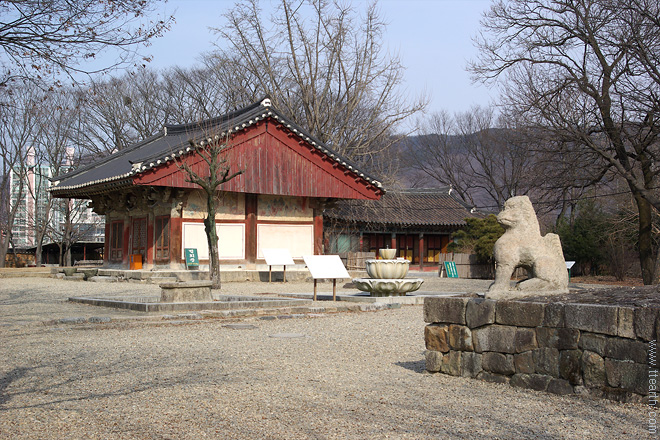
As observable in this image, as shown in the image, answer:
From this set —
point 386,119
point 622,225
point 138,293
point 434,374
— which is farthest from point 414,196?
point 434,374

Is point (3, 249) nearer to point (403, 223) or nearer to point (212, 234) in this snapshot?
point (403, 223)

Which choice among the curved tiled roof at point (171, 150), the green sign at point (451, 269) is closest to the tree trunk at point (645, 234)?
the green sign at point (451, 269)

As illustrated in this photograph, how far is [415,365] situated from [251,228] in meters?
19.8

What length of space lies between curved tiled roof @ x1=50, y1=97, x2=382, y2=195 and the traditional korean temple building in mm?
53

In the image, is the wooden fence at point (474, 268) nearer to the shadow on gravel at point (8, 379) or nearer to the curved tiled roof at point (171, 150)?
the curved tiled roof at point (171, 150)

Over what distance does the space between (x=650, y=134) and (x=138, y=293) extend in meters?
18.2

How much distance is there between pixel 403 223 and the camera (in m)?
40.0

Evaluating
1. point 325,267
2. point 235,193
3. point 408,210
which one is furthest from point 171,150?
point 408,210

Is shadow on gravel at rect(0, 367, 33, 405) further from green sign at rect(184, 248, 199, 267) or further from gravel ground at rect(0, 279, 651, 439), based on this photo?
green sign at rect(184, 248, 199, 267)

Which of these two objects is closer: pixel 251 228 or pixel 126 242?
pixel 251 228

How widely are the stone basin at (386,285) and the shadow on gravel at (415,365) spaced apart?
8.30 meters

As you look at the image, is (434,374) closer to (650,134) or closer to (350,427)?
(350,427)

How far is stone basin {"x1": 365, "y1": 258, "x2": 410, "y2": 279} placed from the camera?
16656mm

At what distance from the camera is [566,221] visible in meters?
38.6
